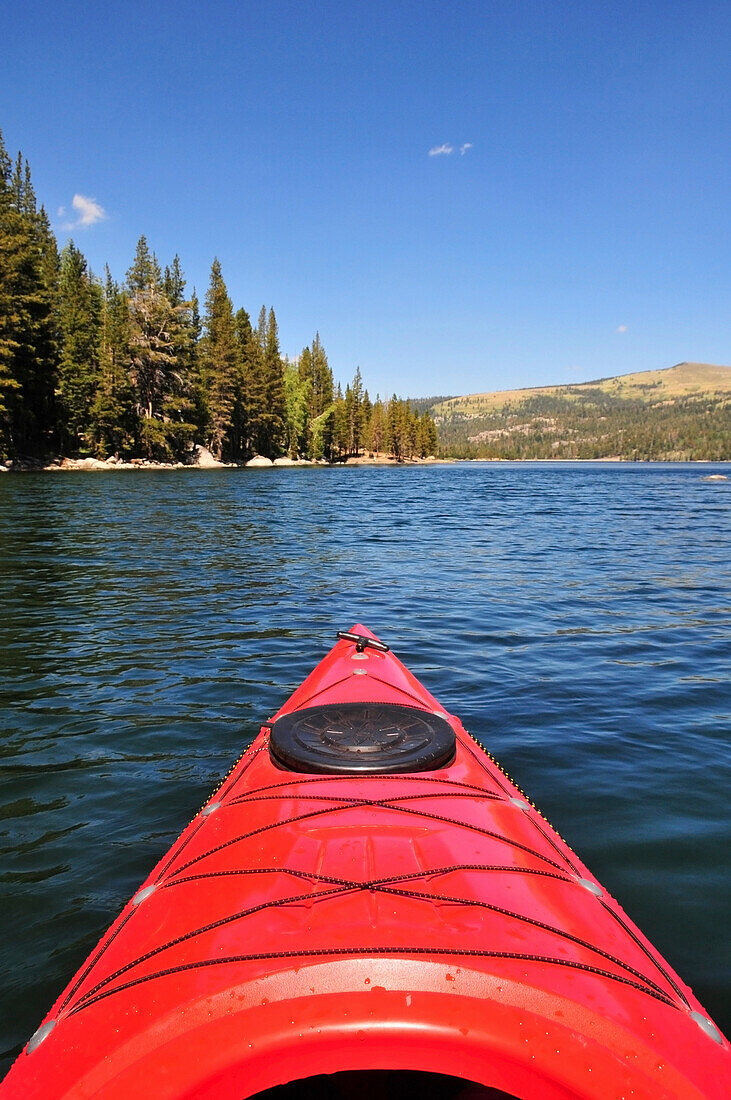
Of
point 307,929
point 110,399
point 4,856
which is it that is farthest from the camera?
point 110,399

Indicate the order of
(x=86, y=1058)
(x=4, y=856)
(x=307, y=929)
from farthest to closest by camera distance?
(x=4, y=856) → (x=307, y=929) → (x=86, y=1058)

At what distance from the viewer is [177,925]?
1.95m

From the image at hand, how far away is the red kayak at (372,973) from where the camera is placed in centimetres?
142

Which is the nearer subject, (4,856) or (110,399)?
(4,856)

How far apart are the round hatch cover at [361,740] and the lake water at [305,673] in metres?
1.21

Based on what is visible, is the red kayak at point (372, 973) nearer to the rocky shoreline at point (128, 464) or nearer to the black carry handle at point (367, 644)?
the black carry handle at point (367, 644)

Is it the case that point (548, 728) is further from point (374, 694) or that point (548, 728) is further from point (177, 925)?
point (177, 925)

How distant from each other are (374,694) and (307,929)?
7.49ft

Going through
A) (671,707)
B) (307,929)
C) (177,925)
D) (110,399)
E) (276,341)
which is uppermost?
(276,341)

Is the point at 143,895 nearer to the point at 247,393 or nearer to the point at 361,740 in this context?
the point at 361,740

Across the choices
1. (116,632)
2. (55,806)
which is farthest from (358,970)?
(116,632)

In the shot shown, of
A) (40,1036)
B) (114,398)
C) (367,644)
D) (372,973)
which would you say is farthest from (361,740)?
(114,398)

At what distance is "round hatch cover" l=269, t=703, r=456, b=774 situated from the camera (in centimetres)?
272

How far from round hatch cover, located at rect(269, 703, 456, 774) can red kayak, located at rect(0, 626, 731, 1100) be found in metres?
0.07
